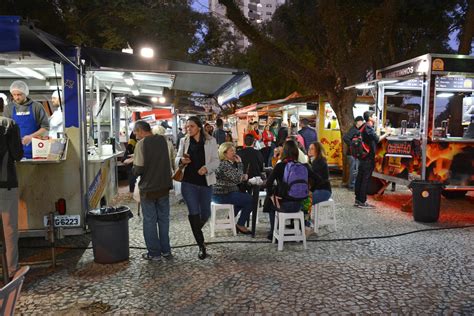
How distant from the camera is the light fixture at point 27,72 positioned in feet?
22.8

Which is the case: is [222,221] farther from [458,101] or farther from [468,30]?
[468,30]

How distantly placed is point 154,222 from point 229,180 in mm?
1513

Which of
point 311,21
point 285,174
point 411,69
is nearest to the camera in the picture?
point 285,174

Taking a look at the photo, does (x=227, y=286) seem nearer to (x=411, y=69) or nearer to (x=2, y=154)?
(x=2, y=154)

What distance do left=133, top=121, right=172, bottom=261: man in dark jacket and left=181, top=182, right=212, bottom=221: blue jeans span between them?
231 mm

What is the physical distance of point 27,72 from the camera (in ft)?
24.1

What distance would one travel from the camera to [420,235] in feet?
21.9

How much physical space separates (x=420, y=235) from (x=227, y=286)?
143 inches

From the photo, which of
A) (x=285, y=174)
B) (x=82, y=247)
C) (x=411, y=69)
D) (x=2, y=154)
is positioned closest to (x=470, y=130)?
(x=411, y=69)

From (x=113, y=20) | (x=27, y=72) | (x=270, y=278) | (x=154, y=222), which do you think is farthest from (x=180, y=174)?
(x=113, y=20)

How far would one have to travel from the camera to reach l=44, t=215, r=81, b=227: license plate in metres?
5.27

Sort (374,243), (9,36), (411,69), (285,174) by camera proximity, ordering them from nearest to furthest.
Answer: (9,36)
(285,174)
(374,243)
(411,69)

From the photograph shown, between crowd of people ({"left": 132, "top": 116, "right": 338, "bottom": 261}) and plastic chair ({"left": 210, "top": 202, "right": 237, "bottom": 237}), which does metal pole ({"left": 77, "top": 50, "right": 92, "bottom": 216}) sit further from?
plastic chair ({"left": 210, "top": 202, "right": 237, "bottom": 237})

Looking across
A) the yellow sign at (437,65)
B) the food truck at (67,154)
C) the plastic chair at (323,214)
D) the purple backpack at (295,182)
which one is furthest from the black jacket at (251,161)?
the yellow sign at (437,65)
